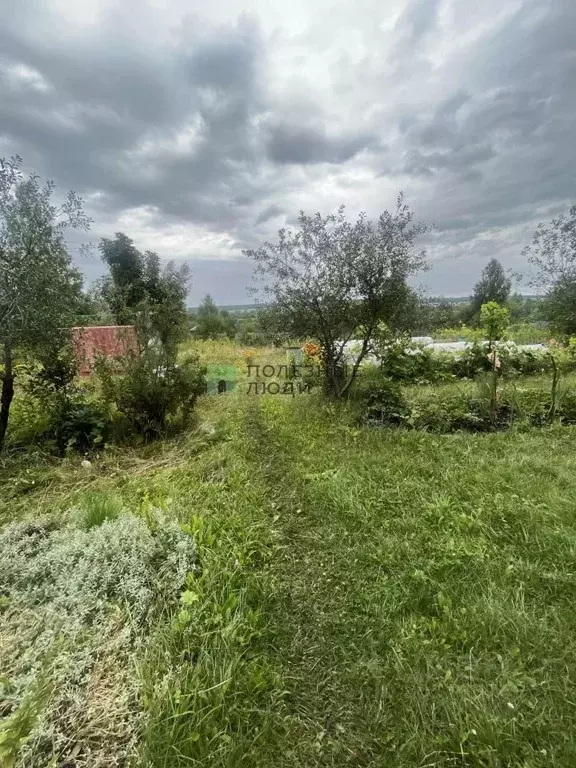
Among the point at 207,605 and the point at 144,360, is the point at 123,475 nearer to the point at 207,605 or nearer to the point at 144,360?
the point at 144,360

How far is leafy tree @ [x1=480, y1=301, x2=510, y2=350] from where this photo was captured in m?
4.75

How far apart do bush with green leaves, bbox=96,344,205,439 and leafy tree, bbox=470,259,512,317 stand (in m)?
31.5

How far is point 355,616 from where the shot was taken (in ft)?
6.29

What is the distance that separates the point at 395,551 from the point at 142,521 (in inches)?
73.2

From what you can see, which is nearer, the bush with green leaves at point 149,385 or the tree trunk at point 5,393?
the tree trunk at point 5,393

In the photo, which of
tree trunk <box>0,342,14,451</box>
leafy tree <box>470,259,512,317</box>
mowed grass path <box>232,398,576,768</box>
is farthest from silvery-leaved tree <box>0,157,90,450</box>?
leafy tree <box>470,259,512,317</box>

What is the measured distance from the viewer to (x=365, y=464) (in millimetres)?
3580

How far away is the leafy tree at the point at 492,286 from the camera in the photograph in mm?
29391

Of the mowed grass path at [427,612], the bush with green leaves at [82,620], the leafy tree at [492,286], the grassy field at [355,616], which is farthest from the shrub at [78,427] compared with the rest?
the leafy tree at [492,286]

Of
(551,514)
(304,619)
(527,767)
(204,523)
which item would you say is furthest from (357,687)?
(551,514)

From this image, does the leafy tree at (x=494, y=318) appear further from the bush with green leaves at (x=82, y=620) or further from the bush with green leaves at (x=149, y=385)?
the bush with green leaves at (x=82, y=620)

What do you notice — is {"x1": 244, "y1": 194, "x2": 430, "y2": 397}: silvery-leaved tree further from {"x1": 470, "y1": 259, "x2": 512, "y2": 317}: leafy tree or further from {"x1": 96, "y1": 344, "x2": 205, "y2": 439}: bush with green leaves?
{"x1": 470, "y1": 259, "x2": 512, "y2": 317}: leafy tree

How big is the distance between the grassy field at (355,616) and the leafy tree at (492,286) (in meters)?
31.4

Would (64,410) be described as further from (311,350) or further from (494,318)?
(494,318)
